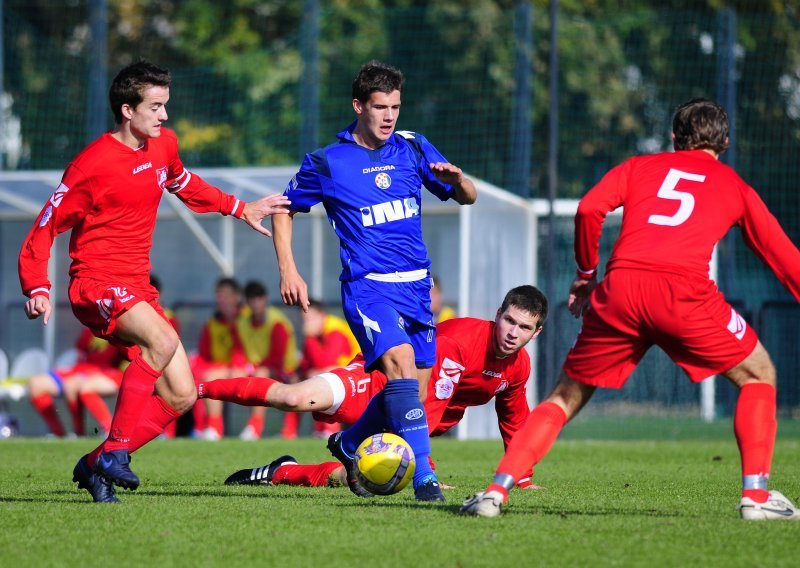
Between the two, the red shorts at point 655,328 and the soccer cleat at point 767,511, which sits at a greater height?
the red shorts at point 655,328

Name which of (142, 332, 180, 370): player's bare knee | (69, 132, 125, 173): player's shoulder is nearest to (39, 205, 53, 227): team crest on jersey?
(69, 132, 125, 173): player's shoulder

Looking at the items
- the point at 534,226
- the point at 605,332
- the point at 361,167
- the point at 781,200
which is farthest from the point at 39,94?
the point at 605,332

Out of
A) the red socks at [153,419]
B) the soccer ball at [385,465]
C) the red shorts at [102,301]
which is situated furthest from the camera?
the red socks at [153,419]

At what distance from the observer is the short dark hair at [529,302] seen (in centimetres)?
696

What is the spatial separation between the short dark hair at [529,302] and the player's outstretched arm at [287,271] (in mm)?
1147

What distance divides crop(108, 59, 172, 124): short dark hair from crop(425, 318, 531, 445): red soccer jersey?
7.08 feet

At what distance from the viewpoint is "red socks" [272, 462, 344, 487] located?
743cm

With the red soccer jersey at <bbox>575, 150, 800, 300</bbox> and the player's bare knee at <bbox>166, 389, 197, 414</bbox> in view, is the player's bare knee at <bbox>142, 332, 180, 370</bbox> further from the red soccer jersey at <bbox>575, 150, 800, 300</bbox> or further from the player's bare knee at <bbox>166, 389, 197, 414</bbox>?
the red soccer jersey at <bbox>575, 150, 800, 300</bbox>

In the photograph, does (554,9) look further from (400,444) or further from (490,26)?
(400,444)

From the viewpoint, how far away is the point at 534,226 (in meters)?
15.2

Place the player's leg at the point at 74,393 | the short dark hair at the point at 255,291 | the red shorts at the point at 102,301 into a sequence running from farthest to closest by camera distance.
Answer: the short dark hair at the point at 255,291, the player's leg at the point at 74,393, the red shorts at the point at 102,301

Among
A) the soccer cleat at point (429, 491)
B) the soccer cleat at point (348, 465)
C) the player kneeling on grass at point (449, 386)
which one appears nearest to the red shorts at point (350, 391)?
the player kneeling on grass at point (449, 386)

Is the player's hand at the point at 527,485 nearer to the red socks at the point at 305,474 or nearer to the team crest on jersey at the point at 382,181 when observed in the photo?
the red socks at the point at 305,474

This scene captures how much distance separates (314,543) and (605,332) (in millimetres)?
1492
